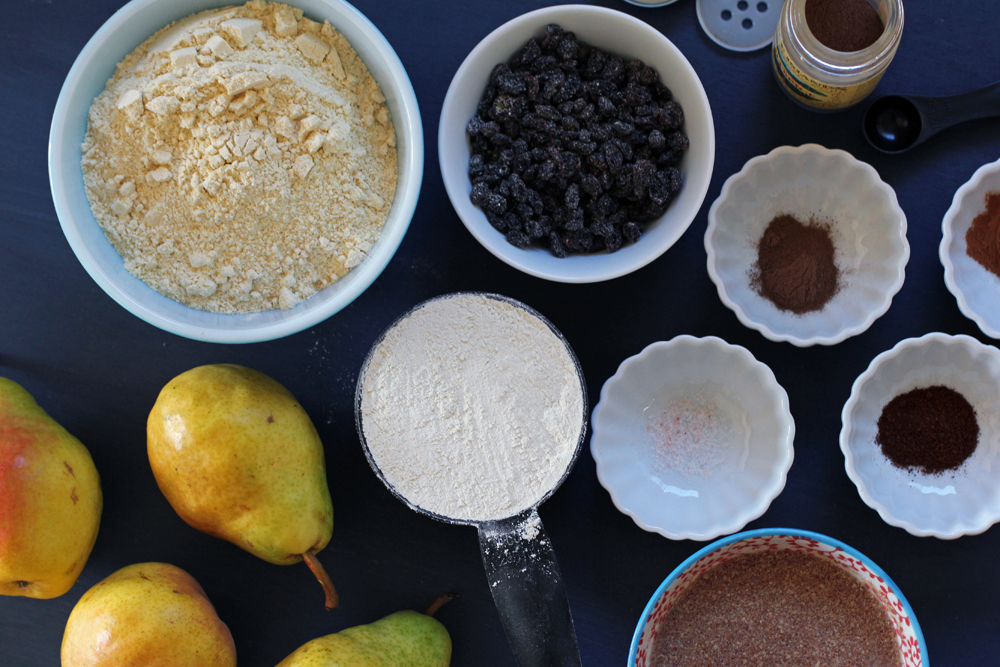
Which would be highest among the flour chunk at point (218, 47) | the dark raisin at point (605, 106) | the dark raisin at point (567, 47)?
the dark raisin at point (567, 47)

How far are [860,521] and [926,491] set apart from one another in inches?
4.3

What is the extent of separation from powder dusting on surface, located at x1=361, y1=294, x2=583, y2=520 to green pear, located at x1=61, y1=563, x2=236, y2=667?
0.33 metres

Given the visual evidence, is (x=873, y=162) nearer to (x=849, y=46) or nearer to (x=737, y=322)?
(x=849, y=46)

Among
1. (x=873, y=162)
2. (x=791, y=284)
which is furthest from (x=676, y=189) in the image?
(x=873, y=162)

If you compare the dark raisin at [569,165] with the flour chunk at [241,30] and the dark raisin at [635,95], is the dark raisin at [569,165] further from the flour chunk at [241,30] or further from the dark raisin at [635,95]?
the flour chunk at [241,30]

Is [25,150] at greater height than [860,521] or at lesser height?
greater

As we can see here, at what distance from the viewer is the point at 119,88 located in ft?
3.04

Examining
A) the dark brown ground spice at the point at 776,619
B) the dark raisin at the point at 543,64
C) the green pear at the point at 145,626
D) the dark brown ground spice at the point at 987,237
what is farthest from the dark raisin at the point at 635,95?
the green pear at the point at 145,626

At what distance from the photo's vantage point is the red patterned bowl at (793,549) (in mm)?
997

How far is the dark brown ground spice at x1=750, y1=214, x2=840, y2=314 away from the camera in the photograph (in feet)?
3.51

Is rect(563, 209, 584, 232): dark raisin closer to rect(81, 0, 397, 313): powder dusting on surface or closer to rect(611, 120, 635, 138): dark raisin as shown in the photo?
rect(611, 120, 635, 138): dark raisin

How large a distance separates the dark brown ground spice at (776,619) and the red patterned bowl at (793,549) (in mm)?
14

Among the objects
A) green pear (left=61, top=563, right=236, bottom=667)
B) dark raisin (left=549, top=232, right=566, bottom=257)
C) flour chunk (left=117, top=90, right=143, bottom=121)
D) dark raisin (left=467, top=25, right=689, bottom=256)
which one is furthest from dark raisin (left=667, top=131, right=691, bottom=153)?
green pear (left=61, top=563, right=236, bottom=667)

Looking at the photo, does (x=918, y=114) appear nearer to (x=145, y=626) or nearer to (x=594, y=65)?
(x=594, y=65)
